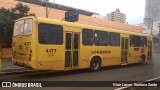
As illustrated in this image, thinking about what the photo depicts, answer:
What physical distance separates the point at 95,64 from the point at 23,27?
5135 millimetres

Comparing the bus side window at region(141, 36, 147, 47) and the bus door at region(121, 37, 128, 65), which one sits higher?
the bus side window at region(141, 36, 147, 47)

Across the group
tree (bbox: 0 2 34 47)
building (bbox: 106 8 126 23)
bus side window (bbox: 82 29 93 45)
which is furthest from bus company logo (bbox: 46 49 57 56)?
building (bbox: 106 8 126 23)

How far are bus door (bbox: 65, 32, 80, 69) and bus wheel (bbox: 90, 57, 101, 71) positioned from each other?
165 centimetres

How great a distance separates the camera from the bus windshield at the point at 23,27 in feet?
43.6

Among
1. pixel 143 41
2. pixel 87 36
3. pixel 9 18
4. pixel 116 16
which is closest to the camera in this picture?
pixel 87 36

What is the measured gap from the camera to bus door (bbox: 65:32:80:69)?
14.4 metres

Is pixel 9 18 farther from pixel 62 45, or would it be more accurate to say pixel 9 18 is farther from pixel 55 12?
pixel 62 45

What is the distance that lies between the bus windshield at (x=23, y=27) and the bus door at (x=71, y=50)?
215 centimetres

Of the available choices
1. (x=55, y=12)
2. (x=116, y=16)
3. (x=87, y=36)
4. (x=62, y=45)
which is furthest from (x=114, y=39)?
(x=116, y=16)

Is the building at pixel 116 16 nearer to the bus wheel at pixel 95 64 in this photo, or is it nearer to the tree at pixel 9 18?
the tree at pixel 9 18

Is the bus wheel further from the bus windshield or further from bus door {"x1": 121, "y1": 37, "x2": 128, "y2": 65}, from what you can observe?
the bus windshield

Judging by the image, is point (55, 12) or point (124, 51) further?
point (55, 12)

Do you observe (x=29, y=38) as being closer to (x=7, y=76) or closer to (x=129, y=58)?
(x=7, y=76)

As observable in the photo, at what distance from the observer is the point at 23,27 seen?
45.5ft
